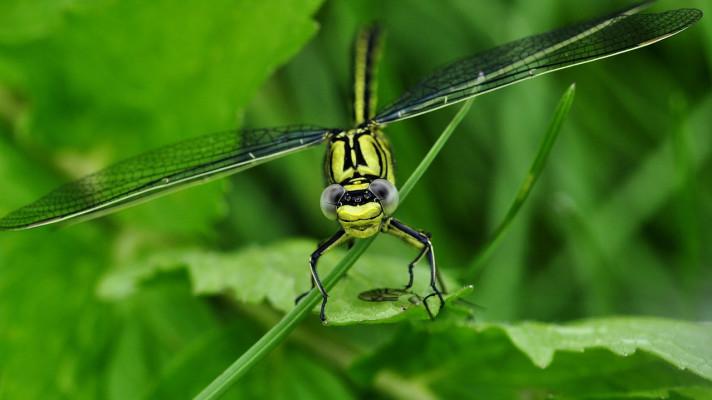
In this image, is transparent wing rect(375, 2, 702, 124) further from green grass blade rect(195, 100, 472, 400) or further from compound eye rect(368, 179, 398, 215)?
green grass blade rect(195, 100, 472, 400)

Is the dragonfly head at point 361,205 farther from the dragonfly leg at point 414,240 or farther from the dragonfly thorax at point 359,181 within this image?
the dragonfly leg at point 414,240

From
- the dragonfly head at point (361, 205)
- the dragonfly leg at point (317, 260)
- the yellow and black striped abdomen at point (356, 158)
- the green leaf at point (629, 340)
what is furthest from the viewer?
the yellow and black striped abdomen at point (356, 158)

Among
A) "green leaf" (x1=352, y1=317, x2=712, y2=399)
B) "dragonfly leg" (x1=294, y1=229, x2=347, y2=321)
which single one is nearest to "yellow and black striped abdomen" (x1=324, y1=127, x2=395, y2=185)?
"dragonfly leg" (x1=294, y1=229, x2=347, y2=321)

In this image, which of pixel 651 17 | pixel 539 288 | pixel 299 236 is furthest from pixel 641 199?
pixel 299 236

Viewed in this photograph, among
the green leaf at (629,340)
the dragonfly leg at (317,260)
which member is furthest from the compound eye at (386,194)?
the green leaf at (629,340)

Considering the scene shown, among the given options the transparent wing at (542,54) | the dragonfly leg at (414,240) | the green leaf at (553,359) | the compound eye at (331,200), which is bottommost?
the green leaf at (553,359)
